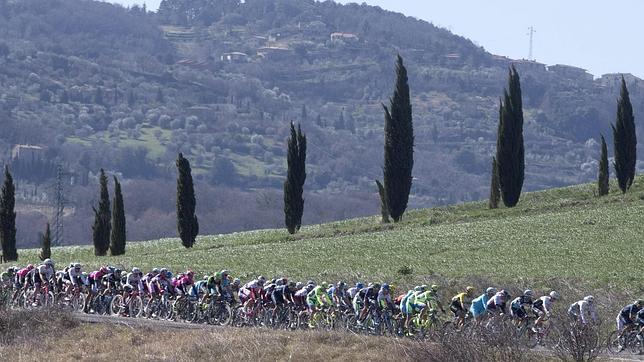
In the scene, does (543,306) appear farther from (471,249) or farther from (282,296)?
(471,249)

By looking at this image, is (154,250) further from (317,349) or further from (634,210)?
(317,349)

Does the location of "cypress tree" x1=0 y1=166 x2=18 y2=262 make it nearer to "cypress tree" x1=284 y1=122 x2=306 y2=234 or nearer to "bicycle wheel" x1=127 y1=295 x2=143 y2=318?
"cypress tree" x1=284 y1=122 x2=306 y2=234

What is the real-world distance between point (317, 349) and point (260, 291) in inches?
321

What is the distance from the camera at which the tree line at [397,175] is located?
70625mm

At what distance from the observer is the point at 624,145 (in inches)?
2785

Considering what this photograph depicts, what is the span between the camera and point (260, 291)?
40719 millimetres

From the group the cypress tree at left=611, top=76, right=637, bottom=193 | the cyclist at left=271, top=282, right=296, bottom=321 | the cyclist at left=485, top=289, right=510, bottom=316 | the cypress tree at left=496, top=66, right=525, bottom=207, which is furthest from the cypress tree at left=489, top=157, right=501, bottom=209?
the cyclist at left=485, top=289, right=510, bottom=316

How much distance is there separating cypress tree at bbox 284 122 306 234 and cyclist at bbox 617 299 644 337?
3942 cm

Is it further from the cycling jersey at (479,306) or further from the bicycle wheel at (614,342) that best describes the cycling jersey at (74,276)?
the bicycle wheel at (614,342)

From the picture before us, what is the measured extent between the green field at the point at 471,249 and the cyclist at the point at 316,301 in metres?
6.81

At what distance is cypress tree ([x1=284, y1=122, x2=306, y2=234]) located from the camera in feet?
241

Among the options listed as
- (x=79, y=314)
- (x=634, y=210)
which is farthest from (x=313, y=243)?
(x=79, y=314)

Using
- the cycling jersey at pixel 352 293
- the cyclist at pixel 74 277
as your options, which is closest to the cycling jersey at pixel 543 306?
the cycling jersey at pixel 352 293

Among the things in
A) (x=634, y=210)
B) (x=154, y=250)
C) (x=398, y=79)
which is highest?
(x=398, y=79)
